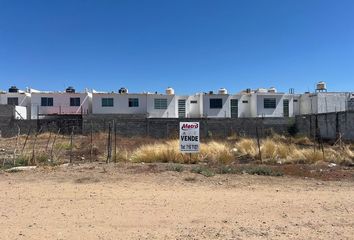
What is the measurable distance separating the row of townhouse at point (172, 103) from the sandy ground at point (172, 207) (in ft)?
155

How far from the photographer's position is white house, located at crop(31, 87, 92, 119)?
59312 mm

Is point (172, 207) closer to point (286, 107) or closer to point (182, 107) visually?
point (182, 107)

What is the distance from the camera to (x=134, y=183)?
38.7ft

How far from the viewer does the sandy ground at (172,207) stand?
676 centimetres

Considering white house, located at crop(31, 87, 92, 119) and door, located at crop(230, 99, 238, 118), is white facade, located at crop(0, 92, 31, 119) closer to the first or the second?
white house, located at crop(31, 87, 92, 119)

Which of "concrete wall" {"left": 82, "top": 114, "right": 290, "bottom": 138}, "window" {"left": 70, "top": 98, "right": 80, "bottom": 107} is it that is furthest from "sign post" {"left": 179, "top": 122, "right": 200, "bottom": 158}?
"window" {"left": 70, "top": 98, "right": 80, "bottom": 107}

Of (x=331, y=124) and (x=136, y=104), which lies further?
(x=136, y=104)

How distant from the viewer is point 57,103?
59625 mm

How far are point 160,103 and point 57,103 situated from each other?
14.2 m

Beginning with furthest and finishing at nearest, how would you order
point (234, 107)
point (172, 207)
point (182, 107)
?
point (234, 107) < point (182, 107) < point (172, 207)

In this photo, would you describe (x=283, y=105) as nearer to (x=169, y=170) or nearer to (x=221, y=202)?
(x=169, y=170)

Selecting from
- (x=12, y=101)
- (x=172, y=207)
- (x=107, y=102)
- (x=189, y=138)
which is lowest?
(x=172, y=207)

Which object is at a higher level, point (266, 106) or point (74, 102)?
point (74, 102)

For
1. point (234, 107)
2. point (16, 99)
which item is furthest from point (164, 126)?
point (16, 99)
